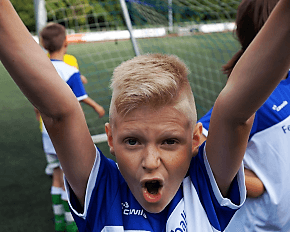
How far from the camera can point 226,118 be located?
661 millimetres

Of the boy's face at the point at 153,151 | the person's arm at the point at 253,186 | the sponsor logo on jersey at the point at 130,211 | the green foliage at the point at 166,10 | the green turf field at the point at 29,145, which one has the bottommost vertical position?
the green turf field at the point at 29,145

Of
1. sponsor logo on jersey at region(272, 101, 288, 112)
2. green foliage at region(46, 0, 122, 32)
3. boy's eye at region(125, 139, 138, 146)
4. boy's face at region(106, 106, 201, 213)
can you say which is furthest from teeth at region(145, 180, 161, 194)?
green foliage at region(46, 0, 122, 32)

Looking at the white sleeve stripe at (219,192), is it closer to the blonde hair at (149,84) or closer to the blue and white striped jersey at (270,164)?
the blonde hair at (149,84)

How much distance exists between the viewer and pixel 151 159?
701 mm

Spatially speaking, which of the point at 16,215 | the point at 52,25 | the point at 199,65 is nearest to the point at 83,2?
the point at 52,25

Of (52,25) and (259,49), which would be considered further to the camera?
(52,25)

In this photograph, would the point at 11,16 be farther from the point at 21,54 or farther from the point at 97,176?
the point at 97,176

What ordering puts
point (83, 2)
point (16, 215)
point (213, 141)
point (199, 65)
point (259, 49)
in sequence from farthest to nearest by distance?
point (199, 65), point (83, 2), point (16, 215), point (213, 141), point (259, 49)

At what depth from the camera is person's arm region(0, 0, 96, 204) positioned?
592 mm

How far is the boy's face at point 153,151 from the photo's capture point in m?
0.72

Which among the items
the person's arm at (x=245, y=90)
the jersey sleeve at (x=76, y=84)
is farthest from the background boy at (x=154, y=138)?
the jersey sleeve at (x=76, y=84)

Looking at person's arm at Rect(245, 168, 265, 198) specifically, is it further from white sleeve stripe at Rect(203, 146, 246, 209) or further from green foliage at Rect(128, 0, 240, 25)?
green foliage at Rect(128, 0, 240, 25)

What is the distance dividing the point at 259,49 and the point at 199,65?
7814 millimetres

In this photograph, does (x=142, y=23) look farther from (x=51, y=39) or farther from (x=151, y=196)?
(x=151, y=196)
